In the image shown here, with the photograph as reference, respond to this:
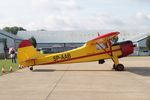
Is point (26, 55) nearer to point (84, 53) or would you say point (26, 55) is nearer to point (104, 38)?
point (84, 53)

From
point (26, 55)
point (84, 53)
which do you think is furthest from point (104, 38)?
point (26, 55)

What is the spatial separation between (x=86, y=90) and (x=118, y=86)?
173 cm

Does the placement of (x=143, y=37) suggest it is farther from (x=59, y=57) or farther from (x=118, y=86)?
(x=118, y=86)

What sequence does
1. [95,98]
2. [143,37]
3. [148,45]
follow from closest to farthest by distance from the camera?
1. [95,98]
2. [148,45]
3. [143,37]

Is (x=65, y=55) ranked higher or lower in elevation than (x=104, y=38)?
lower

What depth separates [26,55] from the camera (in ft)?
71.3

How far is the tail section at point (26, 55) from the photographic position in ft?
71.3

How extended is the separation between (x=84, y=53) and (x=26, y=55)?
368 cm

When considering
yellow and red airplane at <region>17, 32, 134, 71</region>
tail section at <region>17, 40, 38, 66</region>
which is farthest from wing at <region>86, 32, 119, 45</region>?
tail section at <region>17, 40, 38, 66</region>

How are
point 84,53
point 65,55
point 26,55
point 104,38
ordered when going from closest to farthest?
point 104,38 < point 26,55 < point 65,55 < point 84,53

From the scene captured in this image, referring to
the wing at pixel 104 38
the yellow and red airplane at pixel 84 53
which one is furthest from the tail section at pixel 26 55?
the wing at pixel 104 38

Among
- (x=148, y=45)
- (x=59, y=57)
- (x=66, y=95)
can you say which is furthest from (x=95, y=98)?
(x=148, y=45)

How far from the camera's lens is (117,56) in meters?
22.3

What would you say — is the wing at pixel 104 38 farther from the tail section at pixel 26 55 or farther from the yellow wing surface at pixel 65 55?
the tail section at pixel 26 55
